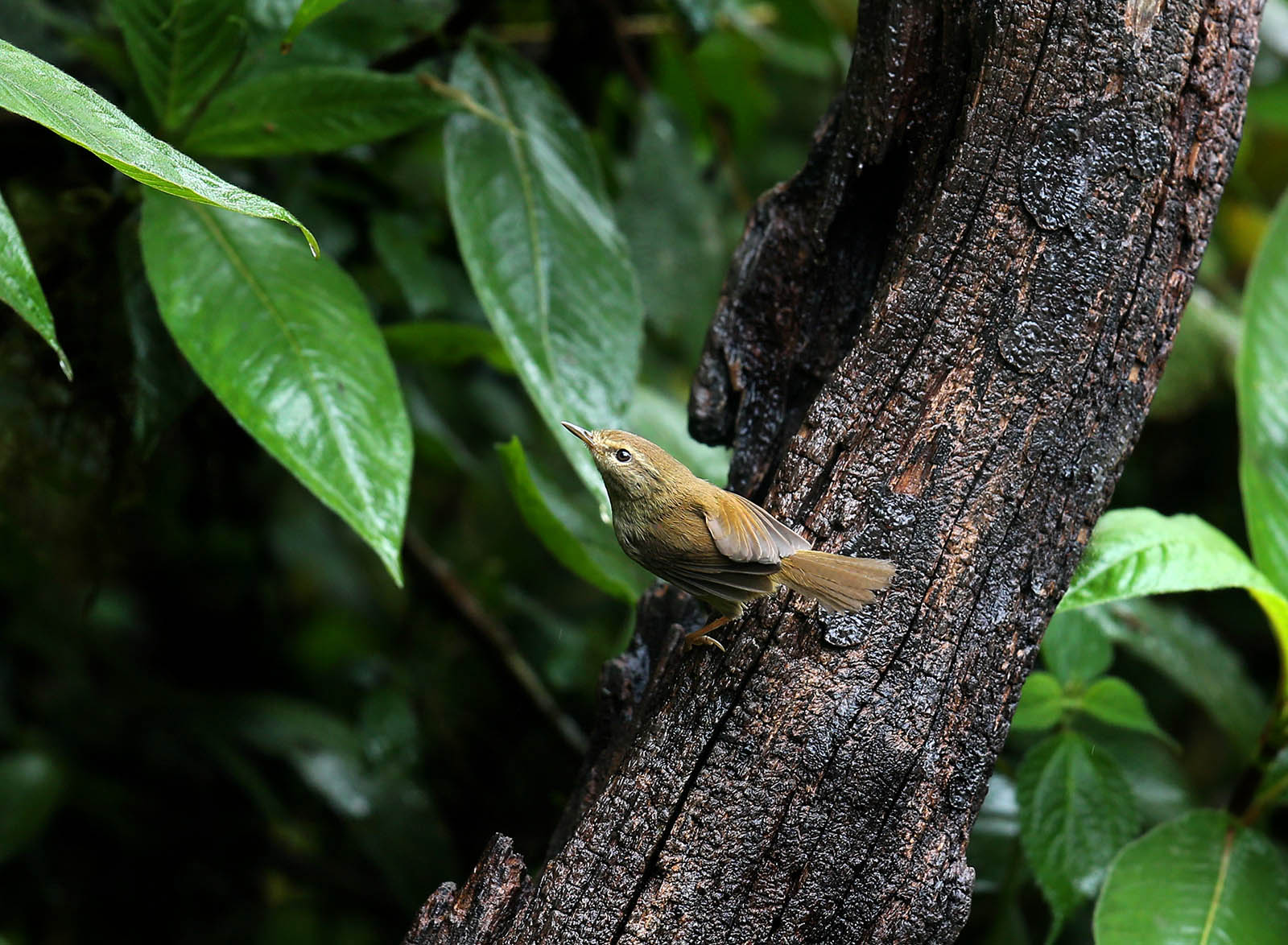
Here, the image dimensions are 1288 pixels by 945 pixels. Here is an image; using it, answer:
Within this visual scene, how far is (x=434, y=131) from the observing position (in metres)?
2.74

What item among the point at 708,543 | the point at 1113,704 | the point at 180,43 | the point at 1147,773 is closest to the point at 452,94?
the point at 180,43

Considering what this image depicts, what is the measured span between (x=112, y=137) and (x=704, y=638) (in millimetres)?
948

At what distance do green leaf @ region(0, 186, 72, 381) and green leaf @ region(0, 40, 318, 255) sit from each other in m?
0.24

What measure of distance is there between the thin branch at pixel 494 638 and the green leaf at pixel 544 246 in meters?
0.87

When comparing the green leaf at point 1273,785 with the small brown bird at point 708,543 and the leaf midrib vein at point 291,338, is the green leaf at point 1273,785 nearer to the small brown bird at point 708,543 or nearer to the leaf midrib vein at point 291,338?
the small brown bird at point 708,543

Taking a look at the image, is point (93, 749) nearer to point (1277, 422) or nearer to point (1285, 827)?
point (1277, 422)

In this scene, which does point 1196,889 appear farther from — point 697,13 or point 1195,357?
point 697,13

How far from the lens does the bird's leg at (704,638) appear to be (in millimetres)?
1407

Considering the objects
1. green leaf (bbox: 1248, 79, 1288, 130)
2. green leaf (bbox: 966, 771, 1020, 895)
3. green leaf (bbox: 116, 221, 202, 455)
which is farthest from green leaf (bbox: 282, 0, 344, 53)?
green leaf (bbox: 1248, 79, 1288, 130)

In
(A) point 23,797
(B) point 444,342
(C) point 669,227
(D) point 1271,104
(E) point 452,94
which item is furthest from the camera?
(D) point 1271,104

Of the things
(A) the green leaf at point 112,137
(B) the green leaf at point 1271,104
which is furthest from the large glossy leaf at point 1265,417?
(B) the green leaf at point 1271,104

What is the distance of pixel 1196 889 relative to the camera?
1.74 meters

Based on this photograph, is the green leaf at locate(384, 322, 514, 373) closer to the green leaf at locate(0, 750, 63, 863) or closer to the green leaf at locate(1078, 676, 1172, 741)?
the green leaf at locate(1078, 676, 1172, 741)

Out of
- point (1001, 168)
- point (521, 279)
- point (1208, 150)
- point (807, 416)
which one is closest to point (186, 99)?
point (521, 279)
